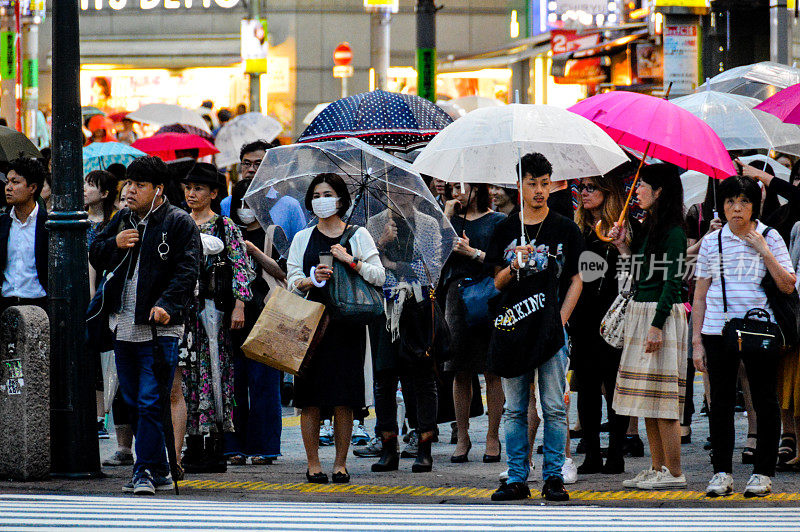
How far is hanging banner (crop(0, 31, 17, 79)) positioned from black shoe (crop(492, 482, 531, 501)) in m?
18.1

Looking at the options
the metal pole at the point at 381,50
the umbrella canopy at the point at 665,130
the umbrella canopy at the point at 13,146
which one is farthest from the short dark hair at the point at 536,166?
the metal pole at the point at 381,50

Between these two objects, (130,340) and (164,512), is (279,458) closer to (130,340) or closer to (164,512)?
(130,340)

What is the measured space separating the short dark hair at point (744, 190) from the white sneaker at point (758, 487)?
1.47 m

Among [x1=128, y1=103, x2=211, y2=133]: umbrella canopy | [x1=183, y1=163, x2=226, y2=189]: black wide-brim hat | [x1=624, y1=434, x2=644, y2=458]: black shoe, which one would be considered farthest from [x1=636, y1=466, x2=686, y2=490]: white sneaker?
[x1=128, y1=103, x2=211, y2=133]: umbrella canopy

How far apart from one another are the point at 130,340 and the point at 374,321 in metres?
1.50

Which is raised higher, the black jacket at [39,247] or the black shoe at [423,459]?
the black jacket at [39,247]

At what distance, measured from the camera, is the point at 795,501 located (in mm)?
7688

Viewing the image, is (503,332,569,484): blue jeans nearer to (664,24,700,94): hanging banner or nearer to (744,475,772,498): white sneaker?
(744,475,772,498): white sneaker

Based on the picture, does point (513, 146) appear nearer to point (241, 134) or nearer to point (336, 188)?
point (336, 188)

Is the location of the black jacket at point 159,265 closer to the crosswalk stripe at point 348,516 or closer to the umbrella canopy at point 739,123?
the crosswalk stripe at point 348,516

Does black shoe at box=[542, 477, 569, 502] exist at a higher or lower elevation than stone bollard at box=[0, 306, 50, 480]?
lower

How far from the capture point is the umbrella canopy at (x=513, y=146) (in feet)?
26.6

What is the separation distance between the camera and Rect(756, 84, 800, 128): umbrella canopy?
9.20 meters

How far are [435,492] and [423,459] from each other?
0.84 m
